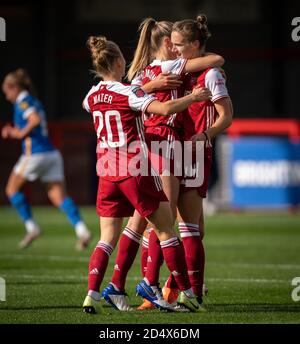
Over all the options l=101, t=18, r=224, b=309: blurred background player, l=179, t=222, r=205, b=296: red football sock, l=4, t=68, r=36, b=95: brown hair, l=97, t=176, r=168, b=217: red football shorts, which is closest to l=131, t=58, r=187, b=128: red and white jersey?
l=101, t=18, r=224, b=309: blurred background player

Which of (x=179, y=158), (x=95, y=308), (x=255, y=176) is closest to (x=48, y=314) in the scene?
(x=95, y=308)

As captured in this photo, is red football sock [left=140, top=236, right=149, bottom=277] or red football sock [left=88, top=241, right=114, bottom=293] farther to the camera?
red football sock [left=140, top=236, right=149, bottom=277]

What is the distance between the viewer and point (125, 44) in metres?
29.3

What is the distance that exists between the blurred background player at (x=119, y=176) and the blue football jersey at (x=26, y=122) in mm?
6126

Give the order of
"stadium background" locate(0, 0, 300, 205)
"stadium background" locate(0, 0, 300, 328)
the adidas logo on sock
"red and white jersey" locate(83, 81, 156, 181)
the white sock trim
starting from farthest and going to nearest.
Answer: "stadium background" locate(0, 0, 300, 205) < the white sock trim < "stadium background" locate(0, 0, 300, 328) < the adidas logo on sock < "red and white jersey" locate(83, 81, 156, 181)

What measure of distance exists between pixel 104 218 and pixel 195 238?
0.75m

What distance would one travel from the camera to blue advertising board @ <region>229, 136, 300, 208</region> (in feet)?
65.1

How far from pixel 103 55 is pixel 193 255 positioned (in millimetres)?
1639

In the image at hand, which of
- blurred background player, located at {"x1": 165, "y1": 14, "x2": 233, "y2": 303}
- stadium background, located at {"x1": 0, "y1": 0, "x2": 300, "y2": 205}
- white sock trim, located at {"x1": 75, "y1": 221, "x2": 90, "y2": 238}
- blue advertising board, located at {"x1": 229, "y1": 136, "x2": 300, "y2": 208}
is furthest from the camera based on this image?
stadium background, located at {"x1": 0, "y1": 0, "x2": 300, "y2": 205}

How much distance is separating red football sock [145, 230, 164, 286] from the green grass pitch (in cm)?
36

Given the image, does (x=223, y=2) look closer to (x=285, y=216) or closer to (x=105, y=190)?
(x=285, y=216)

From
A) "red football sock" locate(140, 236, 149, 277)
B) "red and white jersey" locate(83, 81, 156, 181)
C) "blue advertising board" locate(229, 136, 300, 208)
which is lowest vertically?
"blue advertising board" locate(229, 136, 300, 208)

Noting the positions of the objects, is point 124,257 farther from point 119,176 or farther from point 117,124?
point 117,124

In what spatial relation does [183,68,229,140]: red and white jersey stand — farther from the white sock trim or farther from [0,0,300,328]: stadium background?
the white sock trim
